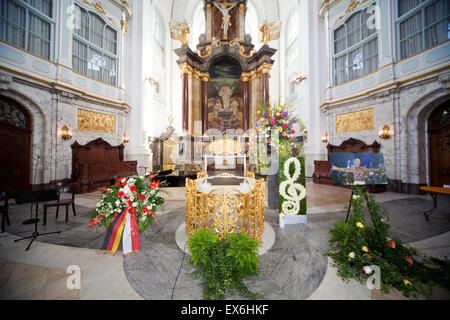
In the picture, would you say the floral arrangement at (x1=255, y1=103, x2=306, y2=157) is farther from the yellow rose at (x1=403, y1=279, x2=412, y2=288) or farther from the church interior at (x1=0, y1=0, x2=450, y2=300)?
the yellow rose at (x1=403, y1=279, x2=412, y2=288)

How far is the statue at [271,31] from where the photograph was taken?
40.4 ft

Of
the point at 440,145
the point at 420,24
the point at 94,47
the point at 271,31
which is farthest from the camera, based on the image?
the point at 271,31

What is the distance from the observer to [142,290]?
1.70 metres

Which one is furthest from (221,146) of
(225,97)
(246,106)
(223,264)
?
(223,264)

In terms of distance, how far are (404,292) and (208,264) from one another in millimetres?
2039

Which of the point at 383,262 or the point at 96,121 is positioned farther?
the point at 96,121

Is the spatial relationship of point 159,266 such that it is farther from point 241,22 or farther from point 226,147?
point 241,22

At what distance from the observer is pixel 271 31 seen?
1251 centimetres

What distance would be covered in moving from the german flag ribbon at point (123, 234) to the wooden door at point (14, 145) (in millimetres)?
6067

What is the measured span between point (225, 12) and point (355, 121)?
1299 cm

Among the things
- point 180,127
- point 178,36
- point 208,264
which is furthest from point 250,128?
point 208,264

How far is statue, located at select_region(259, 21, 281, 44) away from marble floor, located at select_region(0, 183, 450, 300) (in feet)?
45.4

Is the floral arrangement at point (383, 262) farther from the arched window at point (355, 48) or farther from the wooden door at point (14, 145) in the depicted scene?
the wooden door at point (14, 145)
